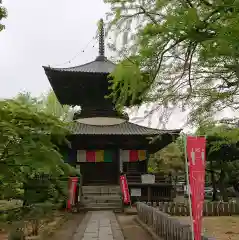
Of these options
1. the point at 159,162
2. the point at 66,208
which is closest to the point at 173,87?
the point at 66,208

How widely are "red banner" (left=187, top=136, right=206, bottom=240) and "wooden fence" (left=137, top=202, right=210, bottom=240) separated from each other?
1.57 ft

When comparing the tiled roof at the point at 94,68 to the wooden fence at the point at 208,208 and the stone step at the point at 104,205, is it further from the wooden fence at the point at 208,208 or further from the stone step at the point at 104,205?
the wooden fence at the point at 208,208

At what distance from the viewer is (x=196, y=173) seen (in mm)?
6211

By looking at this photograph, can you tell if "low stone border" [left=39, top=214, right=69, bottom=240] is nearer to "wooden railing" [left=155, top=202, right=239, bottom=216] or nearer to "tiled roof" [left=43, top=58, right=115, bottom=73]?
"wooden railing" [left=155, top=202, right=239, bottom=216]

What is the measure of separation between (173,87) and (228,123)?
2.65 meters

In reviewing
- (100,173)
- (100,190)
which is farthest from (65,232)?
(100,173)

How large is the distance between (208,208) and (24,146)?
15044 millimetres

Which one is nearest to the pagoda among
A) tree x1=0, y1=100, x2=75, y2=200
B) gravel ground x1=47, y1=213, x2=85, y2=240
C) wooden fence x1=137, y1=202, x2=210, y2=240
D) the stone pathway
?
the stone pathway

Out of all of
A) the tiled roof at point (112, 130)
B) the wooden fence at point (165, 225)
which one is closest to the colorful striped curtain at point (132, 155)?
the tiled roof at point (112, 130)

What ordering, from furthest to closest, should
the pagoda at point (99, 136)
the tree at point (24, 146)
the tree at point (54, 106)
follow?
the tree at point (54, 106) → the pagoda at point (99, 136) → the tree at point (24, 146)

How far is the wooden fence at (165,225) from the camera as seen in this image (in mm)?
6574

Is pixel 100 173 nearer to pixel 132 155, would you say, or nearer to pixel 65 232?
pixel 132 155

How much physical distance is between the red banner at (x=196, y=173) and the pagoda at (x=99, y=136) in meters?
14.3

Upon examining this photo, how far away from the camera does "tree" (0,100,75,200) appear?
458 cm
